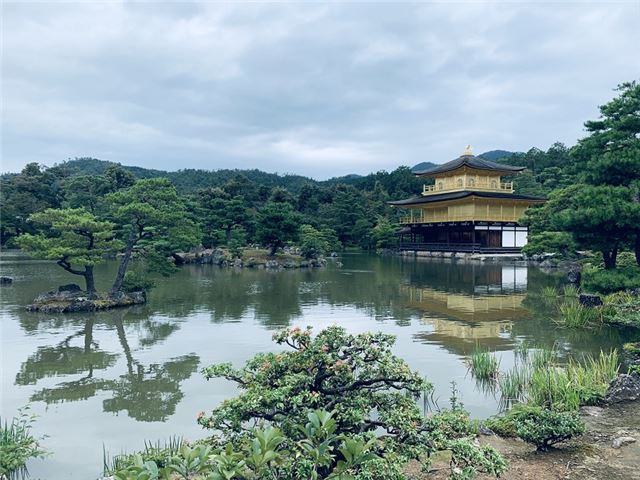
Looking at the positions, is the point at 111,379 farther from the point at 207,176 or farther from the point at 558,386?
the point at 207,176

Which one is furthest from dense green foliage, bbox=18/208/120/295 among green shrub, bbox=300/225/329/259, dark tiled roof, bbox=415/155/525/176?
dark tiled roof, bbox=415/155/525/176

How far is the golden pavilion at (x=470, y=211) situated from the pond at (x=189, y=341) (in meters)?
15.5

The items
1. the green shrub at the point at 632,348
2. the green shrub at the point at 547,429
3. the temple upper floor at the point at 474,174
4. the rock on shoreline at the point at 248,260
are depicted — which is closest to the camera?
the green shrub at the point at 547,429

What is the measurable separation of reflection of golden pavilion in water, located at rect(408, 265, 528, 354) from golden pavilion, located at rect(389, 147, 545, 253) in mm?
14804

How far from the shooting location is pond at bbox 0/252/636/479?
592cm

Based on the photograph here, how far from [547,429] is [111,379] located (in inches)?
248

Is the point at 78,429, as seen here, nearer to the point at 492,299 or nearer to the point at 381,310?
the point at 381,310

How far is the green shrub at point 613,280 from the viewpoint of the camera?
10203mm

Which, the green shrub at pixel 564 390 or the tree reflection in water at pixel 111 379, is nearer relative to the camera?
the green shrub at pixel 564 390

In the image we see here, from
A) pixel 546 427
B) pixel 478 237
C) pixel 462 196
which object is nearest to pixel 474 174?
pixel 462 196

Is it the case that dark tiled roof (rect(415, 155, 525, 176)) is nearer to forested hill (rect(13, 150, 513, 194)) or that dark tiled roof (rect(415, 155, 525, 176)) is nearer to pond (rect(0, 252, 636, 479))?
pond (rect(0, 252, 636, 479))

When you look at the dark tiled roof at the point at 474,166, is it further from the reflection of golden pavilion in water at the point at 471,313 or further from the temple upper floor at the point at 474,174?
the reflection of golden pavilion in water at the point at 471,313

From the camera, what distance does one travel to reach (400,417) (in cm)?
349

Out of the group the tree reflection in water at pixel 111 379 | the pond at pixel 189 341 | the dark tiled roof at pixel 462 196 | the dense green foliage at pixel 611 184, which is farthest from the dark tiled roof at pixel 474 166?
the tree reflection in water at pixel 111 379
